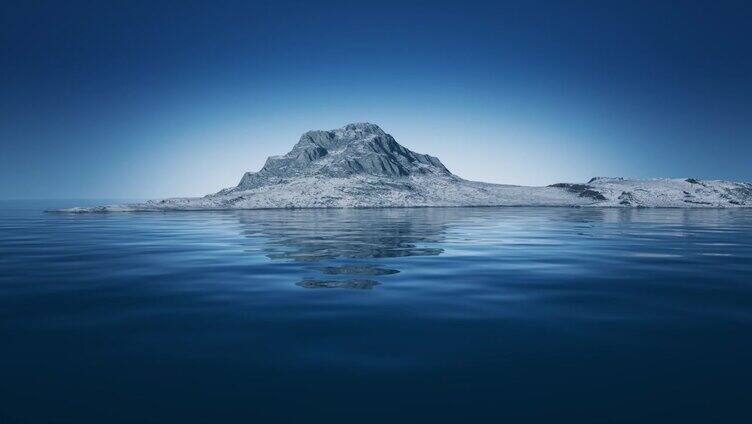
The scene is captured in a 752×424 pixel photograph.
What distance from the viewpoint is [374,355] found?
683 cm

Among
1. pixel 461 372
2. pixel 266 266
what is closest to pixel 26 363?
pixel 461 372

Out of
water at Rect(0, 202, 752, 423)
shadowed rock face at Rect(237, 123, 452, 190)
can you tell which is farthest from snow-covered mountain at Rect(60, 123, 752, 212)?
water at Rect(0, 202, 752, 423)

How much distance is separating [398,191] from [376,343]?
89494 mm

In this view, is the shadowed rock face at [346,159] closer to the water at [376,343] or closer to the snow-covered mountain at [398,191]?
the snow-covered mountain at [398,191]

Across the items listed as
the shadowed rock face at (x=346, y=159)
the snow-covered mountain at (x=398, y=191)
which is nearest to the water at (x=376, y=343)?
the snow-covered mountain at (x=398, y=191)

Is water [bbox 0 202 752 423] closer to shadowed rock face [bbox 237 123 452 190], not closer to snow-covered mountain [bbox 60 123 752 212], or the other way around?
snow-covered mountain [bbox 60 123 752 212]

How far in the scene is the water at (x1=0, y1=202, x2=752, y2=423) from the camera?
206 inches

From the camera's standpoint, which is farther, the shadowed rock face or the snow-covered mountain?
the shadowed rock face

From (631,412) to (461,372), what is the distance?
1999 millimetres

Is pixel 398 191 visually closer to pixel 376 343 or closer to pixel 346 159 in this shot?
pixel 346 159

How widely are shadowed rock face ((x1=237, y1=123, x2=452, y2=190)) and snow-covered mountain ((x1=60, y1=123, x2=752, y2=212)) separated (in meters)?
0.32

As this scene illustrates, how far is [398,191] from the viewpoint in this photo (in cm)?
9650

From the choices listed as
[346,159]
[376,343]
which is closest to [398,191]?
[346,159]

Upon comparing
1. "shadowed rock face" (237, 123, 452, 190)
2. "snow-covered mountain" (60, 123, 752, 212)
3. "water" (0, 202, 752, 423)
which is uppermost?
"shadowed rock face" (237, 123, 452, 190)
